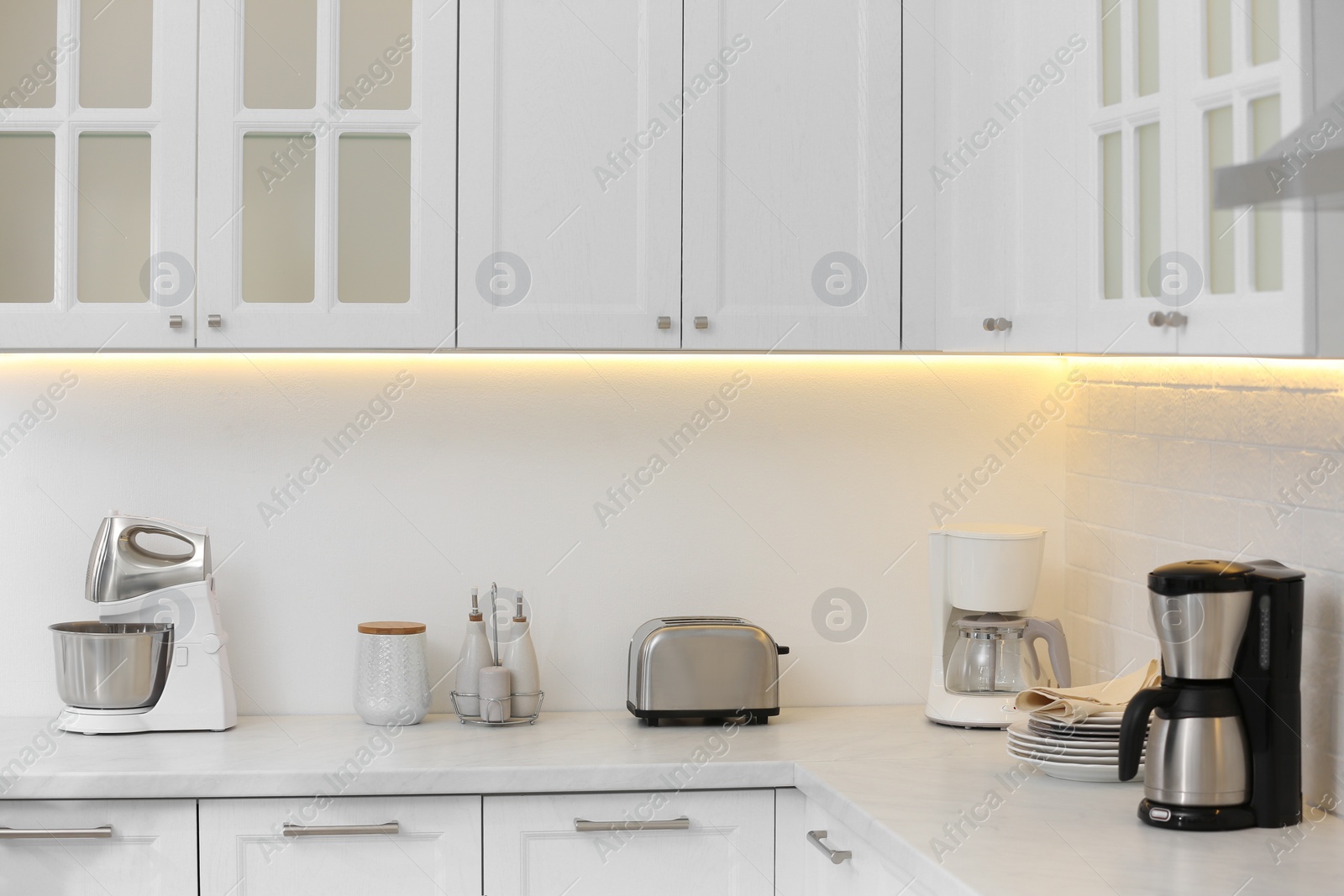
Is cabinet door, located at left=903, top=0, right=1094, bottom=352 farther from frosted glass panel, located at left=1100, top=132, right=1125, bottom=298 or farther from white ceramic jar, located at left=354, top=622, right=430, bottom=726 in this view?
white ceramic jar, located at left=354, top=622, right=430, bottom=726

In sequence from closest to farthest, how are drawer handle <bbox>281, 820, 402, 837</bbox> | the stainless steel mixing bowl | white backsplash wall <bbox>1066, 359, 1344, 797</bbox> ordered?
white backsplash wall <bbox>1066, 359, 1344, 797</bbox> < drawer handle <bbox>281, 820, 402, 837</bbox> < the stainless steel mixing bowl

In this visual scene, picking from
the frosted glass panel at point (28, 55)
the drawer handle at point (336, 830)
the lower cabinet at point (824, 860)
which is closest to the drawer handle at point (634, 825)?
the lower cabinet at point (824, 860)

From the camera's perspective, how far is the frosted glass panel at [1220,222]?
156 cm

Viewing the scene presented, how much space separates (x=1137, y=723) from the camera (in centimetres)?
181

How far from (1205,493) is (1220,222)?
73 centimetres

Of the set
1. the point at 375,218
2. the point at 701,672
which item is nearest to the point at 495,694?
the point at 701,672

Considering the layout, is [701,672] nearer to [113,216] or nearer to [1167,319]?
[1167,319]

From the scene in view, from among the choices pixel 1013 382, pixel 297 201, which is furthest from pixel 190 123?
pixel 1013 382

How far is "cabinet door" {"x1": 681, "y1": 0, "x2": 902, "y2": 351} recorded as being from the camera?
226 cm

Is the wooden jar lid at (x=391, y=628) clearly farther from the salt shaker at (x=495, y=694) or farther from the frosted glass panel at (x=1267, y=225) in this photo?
the frosted glass panel at (x=1267, y=225)

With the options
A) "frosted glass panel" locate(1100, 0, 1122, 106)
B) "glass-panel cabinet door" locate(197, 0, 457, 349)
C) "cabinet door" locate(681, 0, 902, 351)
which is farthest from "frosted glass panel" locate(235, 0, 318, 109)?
"frosted glass panel" locate(1100, 0, 1122, 106)

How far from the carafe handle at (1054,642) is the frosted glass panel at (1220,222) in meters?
0.93

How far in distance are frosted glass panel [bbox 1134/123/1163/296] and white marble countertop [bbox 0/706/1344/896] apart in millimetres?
773

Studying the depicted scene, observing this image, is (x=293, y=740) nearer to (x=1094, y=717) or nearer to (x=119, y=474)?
(x=119, y=474)
